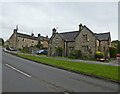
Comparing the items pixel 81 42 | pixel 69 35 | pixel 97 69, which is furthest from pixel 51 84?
pixel 69 35

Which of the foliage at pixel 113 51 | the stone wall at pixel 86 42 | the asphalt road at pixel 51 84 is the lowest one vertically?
the asphalt road at pixel 51 84

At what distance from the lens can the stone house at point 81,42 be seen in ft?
169

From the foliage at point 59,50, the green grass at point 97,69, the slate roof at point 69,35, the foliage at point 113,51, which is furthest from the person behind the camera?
the slate roof at point 69,35

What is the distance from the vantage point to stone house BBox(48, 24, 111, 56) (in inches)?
2023

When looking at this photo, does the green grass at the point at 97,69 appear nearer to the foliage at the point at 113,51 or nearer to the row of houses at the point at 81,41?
the row of houses at the point at 81,41

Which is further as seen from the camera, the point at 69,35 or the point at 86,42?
the point at 69,35

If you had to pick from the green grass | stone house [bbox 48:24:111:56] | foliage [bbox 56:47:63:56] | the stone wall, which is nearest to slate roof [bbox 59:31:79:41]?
stone house [bbox 48:24:111:56]

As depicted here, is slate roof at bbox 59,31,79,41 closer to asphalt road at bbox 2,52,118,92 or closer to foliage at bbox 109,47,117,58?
foliage at bbox 109,47,117,58

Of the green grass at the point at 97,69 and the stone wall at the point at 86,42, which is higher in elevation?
the stone wall at the point at 86,42

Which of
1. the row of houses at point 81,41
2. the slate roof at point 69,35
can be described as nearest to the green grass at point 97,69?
the row of houses at point 81,41

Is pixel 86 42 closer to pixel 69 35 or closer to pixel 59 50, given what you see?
pixel 59 50

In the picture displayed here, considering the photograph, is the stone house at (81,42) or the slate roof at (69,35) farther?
the slate roof at (69,35)

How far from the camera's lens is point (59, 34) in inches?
2366

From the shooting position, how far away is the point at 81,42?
176ft
